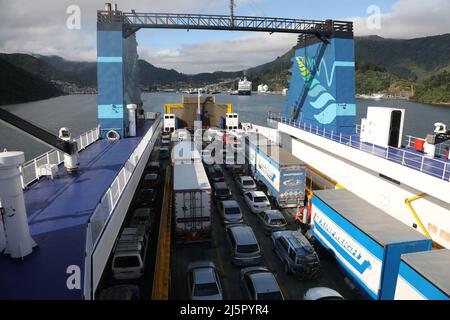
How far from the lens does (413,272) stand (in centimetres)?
773

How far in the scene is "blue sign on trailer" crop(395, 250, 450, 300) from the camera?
707 centimetres

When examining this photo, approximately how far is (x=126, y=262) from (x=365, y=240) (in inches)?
334

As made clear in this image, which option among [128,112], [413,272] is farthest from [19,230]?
[128,112]

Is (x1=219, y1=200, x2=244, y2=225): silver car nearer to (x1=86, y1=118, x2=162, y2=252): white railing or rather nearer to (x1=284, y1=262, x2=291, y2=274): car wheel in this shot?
(x1=284, y1=262, x2=291, y2=274): car wheel

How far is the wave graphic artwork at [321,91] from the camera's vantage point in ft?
73.9

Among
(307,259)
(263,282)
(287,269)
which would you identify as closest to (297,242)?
(307,259)

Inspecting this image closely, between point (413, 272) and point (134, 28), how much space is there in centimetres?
2298

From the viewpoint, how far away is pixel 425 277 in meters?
7.38

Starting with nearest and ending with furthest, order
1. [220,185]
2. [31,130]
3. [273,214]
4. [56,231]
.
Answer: [56,231]
[31,130]
[273,214]
[220,185]

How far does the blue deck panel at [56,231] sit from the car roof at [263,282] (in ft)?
18.7

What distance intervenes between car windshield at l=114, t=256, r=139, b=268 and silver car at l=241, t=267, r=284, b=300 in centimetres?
403

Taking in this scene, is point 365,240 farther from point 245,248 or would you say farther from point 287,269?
point 245,248
